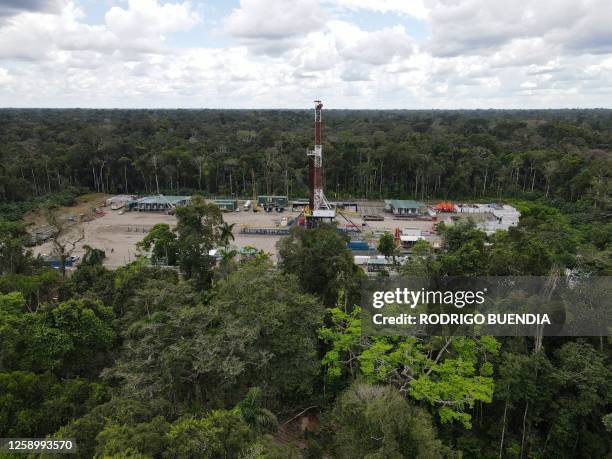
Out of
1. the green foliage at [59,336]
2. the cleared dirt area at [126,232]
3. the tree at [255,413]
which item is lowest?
the cleared dirt area at [126,232]

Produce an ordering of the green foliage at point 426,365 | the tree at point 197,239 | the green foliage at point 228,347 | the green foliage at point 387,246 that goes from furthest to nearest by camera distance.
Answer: the green foliage at point 387,246 → the tree at point 197,239 → the green foliage at point 426,365 → the green foliage at point 228,347

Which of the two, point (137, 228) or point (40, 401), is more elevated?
point (40, 401)

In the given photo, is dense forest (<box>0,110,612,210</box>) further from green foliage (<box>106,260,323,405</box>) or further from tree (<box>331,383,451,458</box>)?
tree (<box>331,383,451,458</box>)

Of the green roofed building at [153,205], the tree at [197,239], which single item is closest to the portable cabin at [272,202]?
the green roofed building at [153,205]

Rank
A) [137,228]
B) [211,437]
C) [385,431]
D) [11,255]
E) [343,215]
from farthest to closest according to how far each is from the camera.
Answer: [343,215] < [137,228] < [11,255] < [385,431] < [211,437]

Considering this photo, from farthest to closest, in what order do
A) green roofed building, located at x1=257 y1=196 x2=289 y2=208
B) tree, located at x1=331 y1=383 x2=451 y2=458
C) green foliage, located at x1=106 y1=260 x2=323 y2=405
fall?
green roofed building, located at x1=257 y1=196 x2=289 y2=208
green foliage, located at x1=106 y1=260 x2=323 y2=405
tree, located at x1=331 y1=383 x2=451 y2=458

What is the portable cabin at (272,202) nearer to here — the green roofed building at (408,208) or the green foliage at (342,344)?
the green roofed building at (408,208)

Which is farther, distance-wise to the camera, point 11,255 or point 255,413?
point 11,255

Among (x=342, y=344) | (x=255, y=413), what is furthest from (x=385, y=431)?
(x=342, y=344)

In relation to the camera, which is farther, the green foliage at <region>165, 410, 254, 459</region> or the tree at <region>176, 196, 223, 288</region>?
the tree at <region>176, 196, 223, 288</region>

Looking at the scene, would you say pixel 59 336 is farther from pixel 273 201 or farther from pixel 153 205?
pixel 273 201

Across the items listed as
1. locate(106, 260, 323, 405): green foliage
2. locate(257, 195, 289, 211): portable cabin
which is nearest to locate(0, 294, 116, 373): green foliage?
locate(106, 260, 323, 405): green foliage
